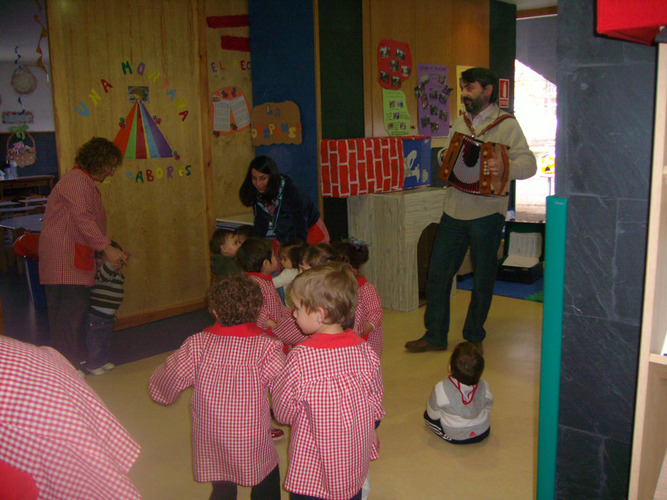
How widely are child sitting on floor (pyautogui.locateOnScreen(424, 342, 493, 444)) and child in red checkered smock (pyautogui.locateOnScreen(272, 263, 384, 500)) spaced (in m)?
0.96

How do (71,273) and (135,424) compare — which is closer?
(135,424)

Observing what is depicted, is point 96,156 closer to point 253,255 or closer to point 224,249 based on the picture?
point 224,249

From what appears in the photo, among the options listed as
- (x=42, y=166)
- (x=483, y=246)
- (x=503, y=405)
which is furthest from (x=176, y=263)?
(x=42, y=166)

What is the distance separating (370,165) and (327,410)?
10.5ft

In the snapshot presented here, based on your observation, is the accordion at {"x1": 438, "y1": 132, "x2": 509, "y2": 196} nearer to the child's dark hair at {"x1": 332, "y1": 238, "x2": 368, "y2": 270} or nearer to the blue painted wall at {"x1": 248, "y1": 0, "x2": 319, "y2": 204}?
the child's dark hair at {"x1": 332, "y1": 238, "x2": 368, "y2": 270}

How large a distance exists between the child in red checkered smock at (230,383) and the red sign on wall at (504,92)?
17.5 ft

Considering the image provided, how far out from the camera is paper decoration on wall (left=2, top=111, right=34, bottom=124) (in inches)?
420

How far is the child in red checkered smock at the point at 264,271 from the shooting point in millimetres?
2660

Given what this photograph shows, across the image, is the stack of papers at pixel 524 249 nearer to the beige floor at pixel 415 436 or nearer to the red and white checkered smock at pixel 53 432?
the beige floor at pixel 415 436

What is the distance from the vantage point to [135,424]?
10.1 feet

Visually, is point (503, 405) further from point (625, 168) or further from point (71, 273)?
point (71, 273)

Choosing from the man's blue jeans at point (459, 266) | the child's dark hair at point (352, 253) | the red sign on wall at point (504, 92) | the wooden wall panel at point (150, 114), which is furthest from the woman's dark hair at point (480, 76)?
the red sign on wall at point (504, 92)

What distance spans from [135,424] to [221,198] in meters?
2.34

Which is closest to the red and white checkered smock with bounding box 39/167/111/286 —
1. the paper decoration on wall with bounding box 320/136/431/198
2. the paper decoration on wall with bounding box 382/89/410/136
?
the paper decoration on wall with bounding box 320/136/431/198
